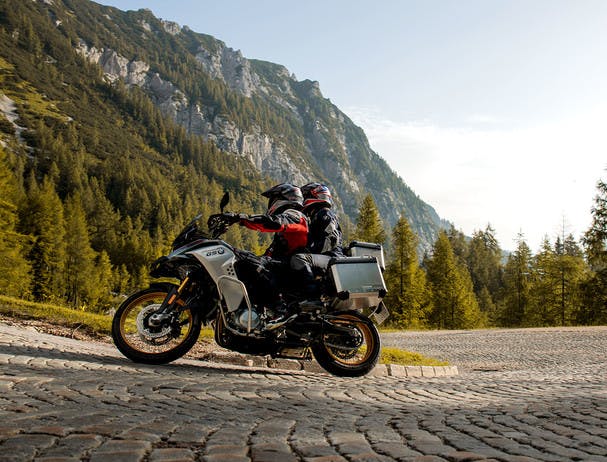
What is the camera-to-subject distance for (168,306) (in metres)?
6.07

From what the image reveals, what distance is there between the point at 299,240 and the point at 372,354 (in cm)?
181

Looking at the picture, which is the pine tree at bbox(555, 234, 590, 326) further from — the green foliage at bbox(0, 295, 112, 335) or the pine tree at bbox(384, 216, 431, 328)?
the green foliage at bbox(0, 295, 112, 335)

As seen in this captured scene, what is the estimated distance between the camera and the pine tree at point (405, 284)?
37.7 metres

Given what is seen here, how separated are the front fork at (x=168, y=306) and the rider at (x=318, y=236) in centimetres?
145

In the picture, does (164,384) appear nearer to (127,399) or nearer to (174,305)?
(127,399)

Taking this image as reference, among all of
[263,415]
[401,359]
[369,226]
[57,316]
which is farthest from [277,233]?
[369,226]

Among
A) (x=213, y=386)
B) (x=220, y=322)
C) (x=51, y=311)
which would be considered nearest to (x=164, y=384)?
(x=213, y=386)

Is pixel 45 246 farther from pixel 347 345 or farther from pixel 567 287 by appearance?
pixel 567 287

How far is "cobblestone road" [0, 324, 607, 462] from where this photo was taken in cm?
243

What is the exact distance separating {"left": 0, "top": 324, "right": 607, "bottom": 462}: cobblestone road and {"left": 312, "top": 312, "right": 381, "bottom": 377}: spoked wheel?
0.72ft

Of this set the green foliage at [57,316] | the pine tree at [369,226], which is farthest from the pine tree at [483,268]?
the green foliage at [57,316]

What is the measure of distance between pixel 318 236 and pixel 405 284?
3252 cm

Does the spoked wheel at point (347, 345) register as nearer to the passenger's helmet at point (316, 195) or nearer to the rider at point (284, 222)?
the rider at point (284, 222)

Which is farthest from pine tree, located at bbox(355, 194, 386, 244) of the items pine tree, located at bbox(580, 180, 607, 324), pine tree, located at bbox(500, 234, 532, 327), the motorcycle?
the motorcycle
